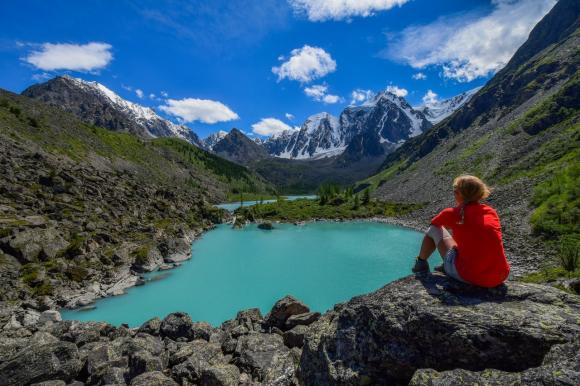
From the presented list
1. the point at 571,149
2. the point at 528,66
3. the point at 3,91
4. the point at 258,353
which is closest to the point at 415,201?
the point at 571,149

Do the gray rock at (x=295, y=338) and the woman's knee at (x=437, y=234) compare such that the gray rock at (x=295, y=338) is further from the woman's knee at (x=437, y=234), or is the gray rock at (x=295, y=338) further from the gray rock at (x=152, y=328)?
the woman's knee at (x=437, y=234)

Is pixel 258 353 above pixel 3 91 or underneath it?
underneath

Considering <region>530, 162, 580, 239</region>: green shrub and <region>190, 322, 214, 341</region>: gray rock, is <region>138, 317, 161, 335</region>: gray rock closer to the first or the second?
<region>190, 322, 214, 341</region>: gray rock

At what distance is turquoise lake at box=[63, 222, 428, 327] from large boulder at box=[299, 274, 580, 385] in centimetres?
2495

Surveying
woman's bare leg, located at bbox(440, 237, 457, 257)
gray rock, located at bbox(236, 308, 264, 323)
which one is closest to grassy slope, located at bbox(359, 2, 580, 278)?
gray rock, located at bbox(236, 308, 264, 323)

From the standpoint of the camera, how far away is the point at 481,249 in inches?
285

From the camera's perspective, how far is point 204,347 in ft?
51.2

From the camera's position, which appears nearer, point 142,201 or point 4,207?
point 4,207

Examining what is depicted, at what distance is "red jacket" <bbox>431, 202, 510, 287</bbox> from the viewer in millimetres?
7152

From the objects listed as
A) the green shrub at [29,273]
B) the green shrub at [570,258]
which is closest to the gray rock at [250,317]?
the green shrub at [29,273]

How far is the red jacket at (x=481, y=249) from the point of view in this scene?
715 cm

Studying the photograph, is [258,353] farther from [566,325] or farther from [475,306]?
[566,325]

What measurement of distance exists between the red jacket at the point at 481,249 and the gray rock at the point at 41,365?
15856 millimetres

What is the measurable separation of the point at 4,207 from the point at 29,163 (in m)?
24.7
